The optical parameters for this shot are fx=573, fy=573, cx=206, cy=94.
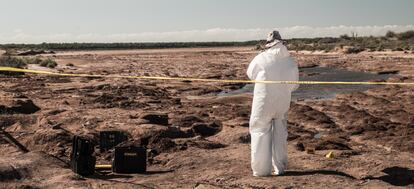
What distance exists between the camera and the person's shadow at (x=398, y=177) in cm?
862

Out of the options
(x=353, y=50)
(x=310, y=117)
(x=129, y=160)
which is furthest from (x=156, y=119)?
(x=353, y=50)

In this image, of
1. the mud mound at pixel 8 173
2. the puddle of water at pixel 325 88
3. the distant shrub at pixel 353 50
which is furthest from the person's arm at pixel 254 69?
the distant shrub at pixel 353 50

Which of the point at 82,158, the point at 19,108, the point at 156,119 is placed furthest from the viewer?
the point at 19,108

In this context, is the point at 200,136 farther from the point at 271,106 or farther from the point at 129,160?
the point at 271,106

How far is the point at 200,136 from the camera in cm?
1377

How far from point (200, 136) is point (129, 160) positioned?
4.24 metres

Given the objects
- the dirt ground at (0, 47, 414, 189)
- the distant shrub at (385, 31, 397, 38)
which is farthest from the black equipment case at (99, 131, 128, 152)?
the distant shrub at (385, 31, 397, 38)

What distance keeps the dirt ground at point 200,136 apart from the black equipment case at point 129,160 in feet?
0.58

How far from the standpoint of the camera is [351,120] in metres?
17.1

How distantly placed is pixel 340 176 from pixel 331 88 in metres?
19.8

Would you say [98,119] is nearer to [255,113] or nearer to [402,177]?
[255,113]

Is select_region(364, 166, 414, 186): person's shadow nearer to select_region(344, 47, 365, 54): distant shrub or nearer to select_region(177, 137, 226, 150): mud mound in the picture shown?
select_region(177, 137, 226, 150): mud mound


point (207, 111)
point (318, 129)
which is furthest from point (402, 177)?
point (207, 111)

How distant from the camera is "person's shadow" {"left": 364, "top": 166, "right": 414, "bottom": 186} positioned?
8617mm
